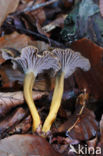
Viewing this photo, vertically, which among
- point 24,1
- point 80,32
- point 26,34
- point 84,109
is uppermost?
point 24,1

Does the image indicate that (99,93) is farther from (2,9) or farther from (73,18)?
(2,9)

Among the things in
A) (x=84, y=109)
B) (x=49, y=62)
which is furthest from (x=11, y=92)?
(x=84, y=109)

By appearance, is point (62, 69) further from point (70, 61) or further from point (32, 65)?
point (32, 65)

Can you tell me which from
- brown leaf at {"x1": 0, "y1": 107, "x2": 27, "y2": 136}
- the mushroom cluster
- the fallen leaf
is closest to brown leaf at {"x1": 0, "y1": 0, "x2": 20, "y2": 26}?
the fallen leaf

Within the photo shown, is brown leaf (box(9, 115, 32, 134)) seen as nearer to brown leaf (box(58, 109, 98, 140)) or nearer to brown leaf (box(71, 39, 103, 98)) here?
brown leaf (box(58, 109, 98, 140))

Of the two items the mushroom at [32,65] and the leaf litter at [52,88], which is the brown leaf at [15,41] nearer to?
the leaf litter at [52,88]

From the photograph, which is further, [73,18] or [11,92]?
[73,18]


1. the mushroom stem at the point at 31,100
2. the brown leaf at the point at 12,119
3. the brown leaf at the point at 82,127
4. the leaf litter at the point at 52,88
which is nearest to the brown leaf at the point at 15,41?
the leaf litter at the point at 52,88

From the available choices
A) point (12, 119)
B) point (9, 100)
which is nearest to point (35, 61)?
point (9, 100)
